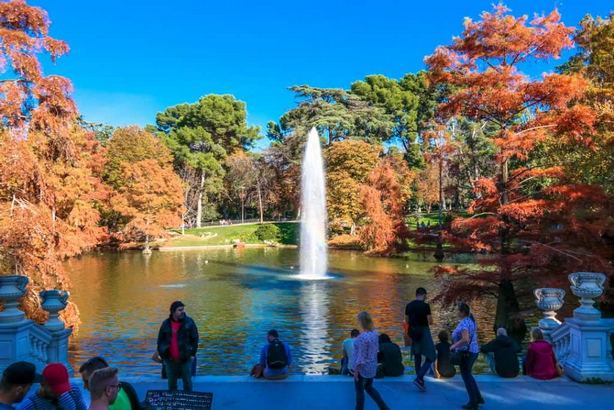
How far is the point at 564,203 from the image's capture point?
15.5m

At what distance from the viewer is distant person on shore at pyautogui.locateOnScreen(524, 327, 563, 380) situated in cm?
960

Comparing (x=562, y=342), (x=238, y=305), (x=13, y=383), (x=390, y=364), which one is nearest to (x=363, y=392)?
(x=390, y=364)

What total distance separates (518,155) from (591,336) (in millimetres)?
7668

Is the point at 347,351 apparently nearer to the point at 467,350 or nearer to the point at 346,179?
the point at 467,350

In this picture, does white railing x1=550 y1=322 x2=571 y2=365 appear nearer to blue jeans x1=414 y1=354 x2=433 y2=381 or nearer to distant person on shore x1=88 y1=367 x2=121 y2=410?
blue jeans x1=414 y1=354 x2=433 y2=381

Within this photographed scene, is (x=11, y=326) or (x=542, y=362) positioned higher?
(x=11, y=326)

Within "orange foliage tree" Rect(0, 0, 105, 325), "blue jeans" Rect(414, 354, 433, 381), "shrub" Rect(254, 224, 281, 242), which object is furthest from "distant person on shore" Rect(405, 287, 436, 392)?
"shrub" Rect(254, 224, 281, 242)

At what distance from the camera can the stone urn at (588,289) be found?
939cm

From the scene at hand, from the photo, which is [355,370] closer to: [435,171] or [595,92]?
[595,92]

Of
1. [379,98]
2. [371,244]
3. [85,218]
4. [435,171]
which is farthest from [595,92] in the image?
[379,98]

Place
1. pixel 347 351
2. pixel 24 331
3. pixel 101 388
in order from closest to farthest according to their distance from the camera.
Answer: pixel 101 388, pixel 24 331, pixel 347 351

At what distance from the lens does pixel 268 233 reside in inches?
2542

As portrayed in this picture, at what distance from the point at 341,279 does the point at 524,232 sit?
700 inches

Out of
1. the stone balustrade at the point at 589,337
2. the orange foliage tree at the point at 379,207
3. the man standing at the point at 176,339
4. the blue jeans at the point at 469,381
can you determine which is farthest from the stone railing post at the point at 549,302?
the orange foliage tree at the point at 379,207
